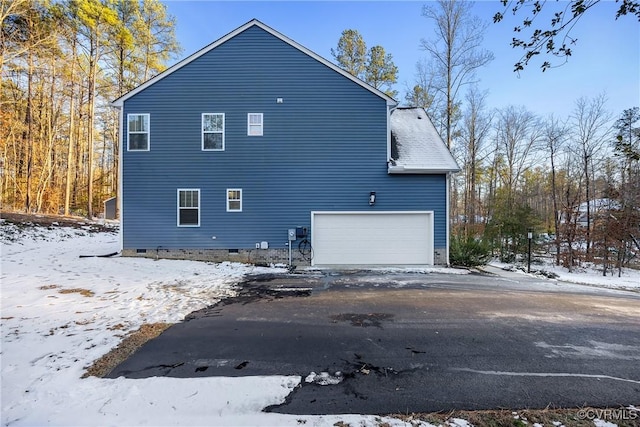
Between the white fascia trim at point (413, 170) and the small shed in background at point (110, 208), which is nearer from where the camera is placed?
the white fascia trim at point (413, 170)

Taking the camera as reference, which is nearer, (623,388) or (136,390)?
(136,390)

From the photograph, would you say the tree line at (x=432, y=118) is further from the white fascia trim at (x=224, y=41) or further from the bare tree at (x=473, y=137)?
the white fascia trim at (x=224, y=41)

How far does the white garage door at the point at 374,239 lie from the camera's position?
10344mm

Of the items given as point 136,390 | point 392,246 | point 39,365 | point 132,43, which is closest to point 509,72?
point 136,390

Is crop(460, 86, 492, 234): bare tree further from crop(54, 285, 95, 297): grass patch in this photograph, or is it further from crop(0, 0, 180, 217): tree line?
crop(0, 0, 180, 217): tree line

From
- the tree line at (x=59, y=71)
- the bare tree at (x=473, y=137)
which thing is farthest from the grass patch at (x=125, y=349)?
the tree line at (x=59, y=71)

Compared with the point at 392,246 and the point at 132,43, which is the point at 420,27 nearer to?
the point at 392,246

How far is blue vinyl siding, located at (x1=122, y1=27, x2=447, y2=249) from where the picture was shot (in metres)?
10.3

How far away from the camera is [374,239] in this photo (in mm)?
10375

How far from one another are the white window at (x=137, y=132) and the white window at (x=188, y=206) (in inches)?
81.6

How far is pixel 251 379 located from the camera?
115 inches

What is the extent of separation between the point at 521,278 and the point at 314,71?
954 centimetres
